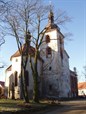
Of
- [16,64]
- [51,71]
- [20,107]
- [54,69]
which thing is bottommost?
[20,107]

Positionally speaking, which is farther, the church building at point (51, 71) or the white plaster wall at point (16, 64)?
the church building at point (51, 71)

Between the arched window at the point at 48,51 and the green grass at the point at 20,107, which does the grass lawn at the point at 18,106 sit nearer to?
the green grass at the point at 20,107

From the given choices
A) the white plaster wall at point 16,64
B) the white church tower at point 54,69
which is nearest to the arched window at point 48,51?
the white church tower at point 54,69

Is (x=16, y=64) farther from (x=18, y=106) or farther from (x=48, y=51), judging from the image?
(x=18, y=106)

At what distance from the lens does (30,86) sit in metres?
45.7

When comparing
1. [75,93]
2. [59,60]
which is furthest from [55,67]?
[75,93]

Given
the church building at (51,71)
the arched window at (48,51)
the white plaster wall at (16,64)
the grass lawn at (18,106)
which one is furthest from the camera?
the arched window at (48,51)

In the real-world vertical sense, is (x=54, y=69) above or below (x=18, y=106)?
above

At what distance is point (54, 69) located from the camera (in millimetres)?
51281

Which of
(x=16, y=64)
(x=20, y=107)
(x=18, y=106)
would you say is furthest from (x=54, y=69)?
(x=20, y=107)

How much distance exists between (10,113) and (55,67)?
33.3 metres

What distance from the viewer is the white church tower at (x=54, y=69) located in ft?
164

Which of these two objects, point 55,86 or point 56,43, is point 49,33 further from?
point 55,86

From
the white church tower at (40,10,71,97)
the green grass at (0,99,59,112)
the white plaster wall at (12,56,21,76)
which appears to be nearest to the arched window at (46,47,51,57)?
the white church tower at (40,10,71,97)
